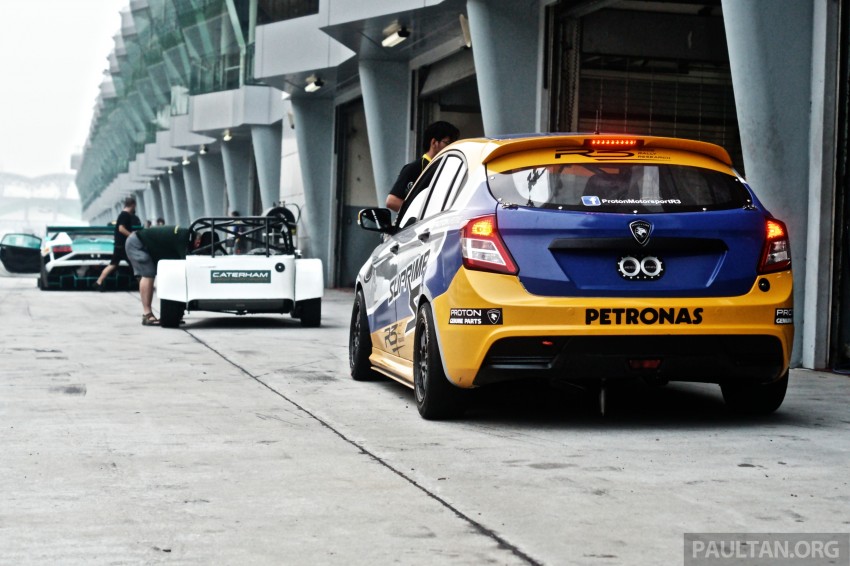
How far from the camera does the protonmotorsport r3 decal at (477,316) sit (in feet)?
21.1

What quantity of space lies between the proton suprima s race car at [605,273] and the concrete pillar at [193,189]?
53.1 m

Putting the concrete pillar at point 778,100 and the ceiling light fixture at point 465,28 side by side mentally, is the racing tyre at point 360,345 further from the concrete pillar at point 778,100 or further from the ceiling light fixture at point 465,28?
the ceiling light fixture at point 465,28

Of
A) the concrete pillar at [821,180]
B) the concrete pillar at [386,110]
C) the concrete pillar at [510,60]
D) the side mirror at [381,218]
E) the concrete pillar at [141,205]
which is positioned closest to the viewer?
the side mirror at [381,218]

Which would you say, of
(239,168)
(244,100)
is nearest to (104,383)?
(244,100)

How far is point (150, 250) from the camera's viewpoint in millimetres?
16406

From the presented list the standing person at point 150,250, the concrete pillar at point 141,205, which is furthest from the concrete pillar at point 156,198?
the standing person at point 150,250

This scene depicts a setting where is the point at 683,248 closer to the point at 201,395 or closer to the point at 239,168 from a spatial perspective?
the point at 201,395

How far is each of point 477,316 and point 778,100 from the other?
15.6ft

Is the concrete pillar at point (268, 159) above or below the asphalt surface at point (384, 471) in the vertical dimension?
above

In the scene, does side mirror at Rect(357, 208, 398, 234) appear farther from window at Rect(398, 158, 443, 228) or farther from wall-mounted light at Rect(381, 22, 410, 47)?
wall-mounted light at Rect(381, 22, 410, 47)

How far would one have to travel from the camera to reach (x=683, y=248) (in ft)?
21.3

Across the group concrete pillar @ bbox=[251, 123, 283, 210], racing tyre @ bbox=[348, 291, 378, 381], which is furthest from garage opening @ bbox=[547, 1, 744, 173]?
concrete pillar @ bbox=[251, 123, 283, 210]

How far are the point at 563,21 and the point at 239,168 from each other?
97.1 feet

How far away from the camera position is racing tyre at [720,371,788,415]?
7059 mm
